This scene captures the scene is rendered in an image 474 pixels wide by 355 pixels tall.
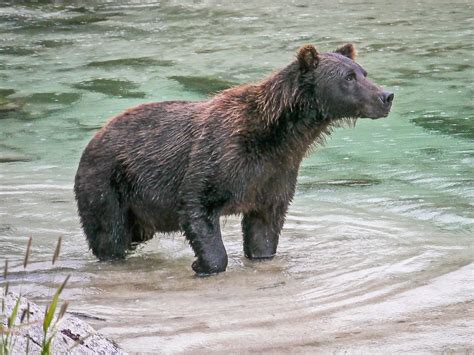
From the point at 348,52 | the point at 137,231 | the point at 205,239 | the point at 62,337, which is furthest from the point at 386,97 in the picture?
the point at 62,337

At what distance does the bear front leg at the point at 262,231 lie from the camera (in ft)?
27.1

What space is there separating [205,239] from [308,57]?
56.1 inches

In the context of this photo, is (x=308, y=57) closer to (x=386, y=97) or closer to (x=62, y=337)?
(x=386, y=97)

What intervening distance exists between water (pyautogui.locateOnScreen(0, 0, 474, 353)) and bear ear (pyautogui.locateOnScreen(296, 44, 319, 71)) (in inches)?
55.6

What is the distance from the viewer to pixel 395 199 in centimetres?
997

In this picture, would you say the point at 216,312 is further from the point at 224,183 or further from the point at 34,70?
the point at 34,70

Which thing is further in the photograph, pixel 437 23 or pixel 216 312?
pixel 437 23

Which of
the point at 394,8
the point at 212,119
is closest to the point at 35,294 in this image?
the point at 212,119

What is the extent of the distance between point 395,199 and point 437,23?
9.88 meters

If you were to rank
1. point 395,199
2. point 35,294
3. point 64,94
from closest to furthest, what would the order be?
point 35,294 < point 395,199 < point 64,94

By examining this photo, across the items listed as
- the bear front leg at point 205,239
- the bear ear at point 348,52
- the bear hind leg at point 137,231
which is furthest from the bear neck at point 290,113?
the bear hind leg at point 137,231

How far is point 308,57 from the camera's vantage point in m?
7.82

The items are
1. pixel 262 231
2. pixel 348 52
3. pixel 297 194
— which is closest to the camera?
pixel 348 52

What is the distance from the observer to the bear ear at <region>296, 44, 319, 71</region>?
7785 millimetres
